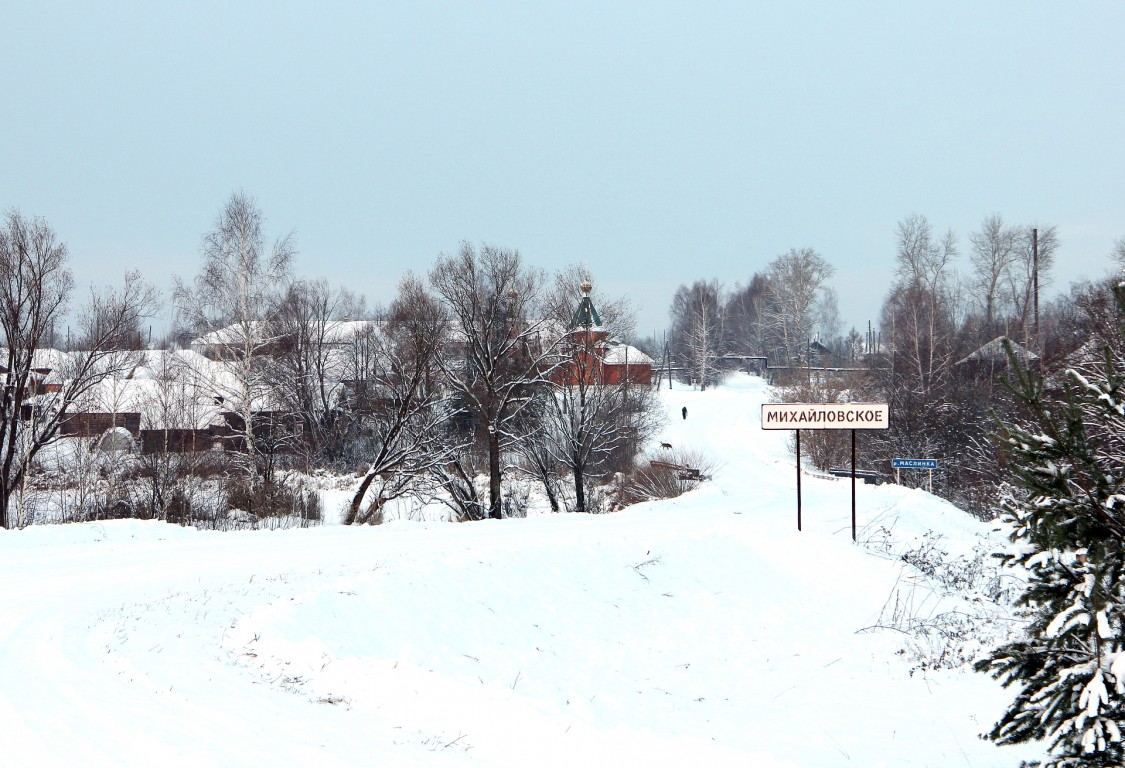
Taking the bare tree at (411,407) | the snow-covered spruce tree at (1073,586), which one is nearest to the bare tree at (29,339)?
the bare tree at (411,407)

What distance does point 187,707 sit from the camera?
20.7 feet

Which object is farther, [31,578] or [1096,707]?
[31,578]

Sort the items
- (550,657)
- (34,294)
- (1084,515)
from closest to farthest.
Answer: (1084,515)
(550,657)
(34,294)

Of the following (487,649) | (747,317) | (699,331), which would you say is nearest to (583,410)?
(487,649)

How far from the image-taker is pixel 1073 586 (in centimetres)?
448

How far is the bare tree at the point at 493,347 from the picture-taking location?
32688mm

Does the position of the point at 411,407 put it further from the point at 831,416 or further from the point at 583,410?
the point at 831,416

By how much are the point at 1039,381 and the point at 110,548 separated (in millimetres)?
14256

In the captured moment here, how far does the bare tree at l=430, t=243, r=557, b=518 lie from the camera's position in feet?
107

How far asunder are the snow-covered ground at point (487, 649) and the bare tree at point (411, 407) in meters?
12.5

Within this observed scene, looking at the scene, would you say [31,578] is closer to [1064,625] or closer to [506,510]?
[1064,625]

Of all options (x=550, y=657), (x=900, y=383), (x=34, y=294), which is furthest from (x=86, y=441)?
(x=900, y=383)

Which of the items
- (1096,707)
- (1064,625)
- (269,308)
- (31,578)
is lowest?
(31,578)

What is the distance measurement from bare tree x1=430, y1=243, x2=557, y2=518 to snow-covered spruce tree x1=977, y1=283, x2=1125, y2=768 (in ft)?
91.4
